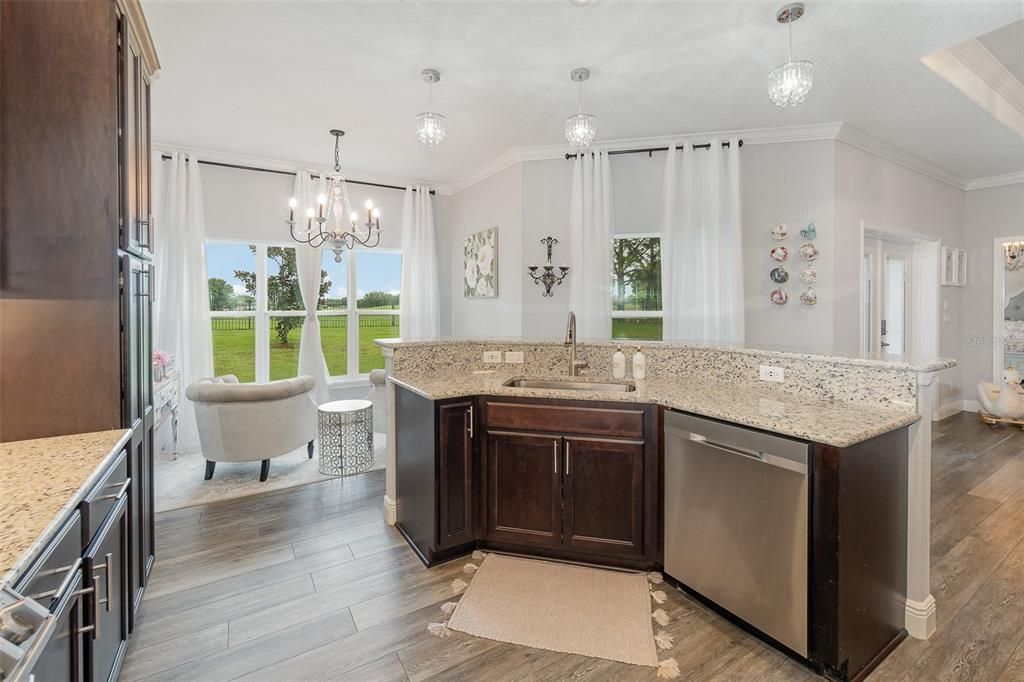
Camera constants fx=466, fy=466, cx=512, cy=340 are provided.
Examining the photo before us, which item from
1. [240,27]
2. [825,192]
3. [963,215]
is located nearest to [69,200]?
[240,27]

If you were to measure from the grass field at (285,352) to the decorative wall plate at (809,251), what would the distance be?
407 centimetres

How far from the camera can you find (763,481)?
1.80 metres

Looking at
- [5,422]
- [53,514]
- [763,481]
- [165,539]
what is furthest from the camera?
[165,539]

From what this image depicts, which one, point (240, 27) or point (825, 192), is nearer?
point (240, 27)

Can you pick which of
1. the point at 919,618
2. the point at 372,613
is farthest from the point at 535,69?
the point at 919,618

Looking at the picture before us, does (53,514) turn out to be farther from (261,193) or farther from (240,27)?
(261,193)

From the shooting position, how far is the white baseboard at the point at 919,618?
189cm

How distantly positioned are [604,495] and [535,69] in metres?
2.59

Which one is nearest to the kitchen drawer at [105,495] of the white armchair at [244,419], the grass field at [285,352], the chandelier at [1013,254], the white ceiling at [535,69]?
the white armchair at [244,419]

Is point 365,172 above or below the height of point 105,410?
above

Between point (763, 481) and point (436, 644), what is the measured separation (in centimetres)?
145

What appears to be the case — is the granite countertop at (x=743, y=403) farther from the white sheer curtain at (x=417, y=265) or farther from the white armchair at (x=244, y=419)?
the white sheer curtain at (x=417, y=265)

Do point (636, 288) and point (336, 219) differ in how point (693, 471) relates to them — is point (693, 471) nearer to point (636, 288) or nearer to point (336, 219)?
point (636, 288)

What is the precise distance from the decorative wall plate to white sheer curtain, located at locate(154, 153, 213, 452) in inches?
215
